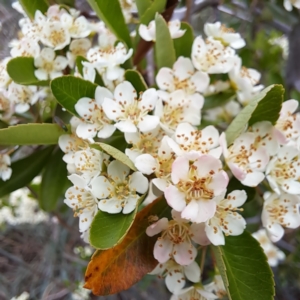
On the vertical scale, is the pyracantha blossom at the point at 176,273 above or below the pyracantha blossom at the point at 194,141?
below

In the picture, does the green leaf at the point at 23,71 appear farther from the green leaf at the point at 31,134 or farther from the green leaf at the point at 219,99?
the green leaf at the point at 219,99

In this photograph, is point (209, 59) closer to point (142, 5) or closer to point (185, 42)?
point (185, 42)

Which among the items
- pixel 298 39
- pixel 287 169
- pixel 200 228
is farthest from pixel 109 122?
pixel 298 39

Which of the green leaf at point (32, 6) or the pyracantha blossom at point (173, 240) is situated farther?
the green leaf at point (32, 6)

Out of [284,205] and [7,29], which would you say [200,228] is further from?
[7,29]

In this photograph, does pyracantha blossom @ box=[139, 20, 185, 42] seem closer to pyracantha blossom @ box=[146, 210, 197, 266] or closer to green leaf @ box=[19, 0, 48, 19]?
green leaf @ box=[19, 0, 48, 19]

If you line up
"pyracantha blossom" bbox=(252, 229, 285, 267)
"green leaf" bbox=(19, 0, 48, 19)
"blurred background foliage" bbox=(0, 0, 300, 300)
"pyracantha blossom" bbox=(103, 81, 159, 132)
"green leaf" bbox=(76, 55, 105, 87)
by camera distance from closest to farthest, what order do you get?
"pyracantha blossom" bbox=(103, 81, 159, 132)
"green leaf" bbox=(76, 55, 105, 87)
"green leaf" bbox=(19, 0, 48, 19)
"blurred background foliage" bbox=(0, 0, 300, 300)
"pyracantha blossom" bbox=(252, 229, 285, 267)

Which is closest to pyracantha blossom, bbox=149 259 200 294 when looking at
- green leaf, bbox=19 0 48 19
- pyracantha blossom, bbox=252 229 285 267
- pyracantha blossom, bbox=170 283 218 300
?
pyracantha blossom, bbox=170 283 218 300

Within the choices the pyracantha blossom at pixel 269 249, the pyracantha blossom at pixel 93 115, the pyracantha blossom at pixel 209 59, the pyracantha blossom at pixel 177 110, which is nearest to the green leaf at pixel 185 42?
the pyracantha blossom at pixel 209 59
